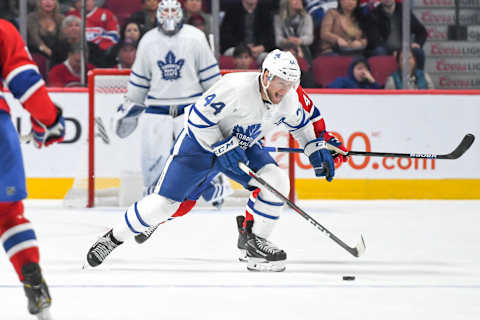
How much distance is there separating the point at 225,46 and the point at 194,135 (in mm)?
3074

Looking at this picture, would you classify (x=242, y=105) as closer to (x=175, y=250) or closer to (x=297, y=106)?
(x=297, y=106)

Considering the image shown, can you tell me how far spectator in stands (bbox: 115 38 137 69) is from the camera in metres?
7.13

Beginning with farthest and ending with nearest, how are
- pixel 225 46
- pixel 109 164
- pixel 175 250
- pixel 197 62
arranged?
pixel 225 46
pixel 109 164
pixel 197 62
pixel 175 250

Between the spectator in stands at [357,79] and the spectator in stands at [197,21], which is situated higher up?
the spectator in stands at [197,21]

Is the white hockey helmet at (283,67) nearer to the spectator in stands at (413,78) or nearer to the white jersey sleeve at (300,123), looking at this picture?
the white jersey sleeve at (300,123)

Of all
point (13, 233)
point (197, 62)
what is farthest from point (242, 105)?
point (197, 62)

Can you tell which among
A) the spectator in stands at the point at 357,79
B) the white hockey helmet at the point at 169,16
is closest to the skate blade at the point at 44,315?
the white hockey helmet at the point at 169,16

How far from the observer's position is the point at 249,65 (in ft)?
23.6

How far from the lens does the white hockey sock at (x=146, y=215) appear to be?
3.96m

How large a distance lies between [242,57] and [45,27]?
1474mm

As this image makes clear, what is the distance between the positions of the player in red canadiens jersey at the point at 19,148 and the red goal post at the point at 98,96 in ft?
12.3

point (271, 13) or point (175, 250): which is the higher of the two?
point (271, 13)

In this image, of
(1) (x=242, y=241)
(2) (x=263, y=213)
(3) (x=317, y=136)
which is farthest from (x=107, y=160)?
(2) (x=263, y=213)

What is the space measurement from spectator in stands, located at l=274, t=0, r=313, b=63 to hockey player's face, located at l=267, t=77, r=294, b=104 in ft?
11.2
